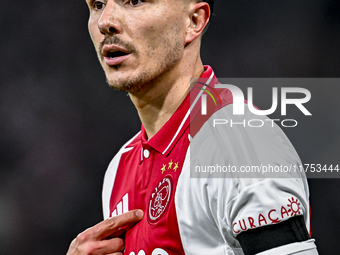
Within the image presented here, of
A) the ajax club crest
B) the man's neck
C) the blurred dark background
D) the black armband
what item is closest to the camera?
the black armband

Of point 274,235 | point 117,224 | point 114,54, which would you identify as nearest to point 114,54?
point 114,54

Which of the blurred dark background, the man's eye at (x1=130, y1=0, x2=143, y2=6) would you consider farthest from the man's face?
the blurred dark background

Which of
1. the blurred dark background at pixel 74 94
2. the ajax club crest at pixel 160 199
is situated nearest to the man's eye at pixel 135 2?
the ajax club crest at pixel 160 199

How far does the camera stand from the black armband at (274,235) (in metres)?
0.62

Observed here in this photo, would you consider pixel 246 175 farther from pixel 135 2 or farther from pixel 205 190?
pixel 135 2

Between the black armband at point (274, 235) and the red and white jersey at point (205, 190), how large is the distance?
0.01 metres

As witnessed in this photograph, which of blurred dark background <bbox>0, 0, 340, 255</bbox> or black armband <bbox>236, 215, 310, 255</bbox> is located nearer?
black armband <bbox>236, 215, 310, 255</bbox>

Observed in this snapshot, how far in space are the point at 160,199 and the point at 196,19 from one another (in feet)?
1.41

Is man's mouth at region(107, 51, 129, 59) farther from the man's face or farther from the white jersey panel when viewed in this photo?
the white jersey panel

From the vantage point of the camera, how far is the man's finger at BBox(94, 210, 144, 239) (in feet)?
2.81

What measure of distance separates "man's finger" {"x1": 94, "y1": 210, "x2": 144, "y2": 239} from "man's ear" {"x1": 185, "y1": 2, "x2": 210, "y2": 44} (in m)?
0.41

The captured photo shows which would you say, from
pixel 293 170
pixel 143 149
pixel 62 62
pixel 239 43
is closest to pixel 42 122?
pixel 62 62

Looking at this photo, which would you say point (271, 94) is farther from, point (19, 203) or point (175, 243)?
point (19, 203)

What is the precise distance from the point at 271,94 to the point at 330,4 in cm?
54
